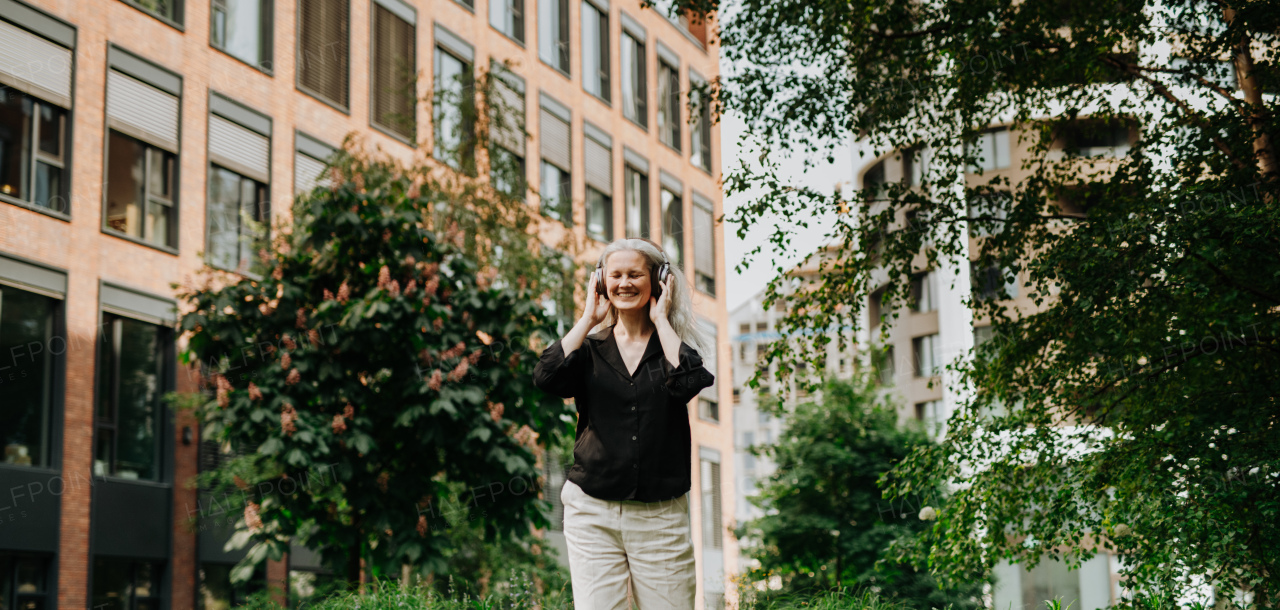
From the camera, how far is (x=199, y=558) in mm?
21844

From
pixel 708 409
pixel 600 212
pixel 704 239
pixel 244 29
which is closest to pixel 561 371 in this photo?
pixel 244 29

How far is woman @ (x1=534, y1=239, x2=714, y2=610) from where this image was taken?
181 inches

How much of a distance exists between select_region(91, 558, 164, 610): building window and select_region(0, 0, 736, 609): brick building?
0.11 feet

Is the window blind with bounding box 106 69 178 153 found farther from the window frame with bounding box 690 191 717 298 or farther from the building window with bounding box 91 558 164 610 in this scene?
the window frame with bounding box 690 191 717 298

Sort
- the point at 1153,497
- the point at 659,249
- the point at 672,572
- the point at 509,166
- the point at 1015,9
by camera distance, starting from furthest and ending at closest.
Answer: the point at 509,166 < the point at 1015,9 < the point at 1153,497 < the point at 659,249 < the point at 672,572

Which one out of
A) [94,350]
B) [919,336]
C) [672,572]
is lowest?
[672,572]

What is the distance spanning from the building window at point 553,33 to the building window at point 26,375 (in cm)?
1915

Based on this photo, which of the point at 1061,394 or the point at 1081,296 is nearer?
the point at 1081,296

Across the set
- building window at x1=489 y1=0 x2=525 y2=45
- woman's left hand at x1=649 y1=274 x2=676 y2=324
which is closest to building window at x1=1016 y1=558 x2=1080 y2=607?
building window at x1=489 y1=0 x2=525 y2=45

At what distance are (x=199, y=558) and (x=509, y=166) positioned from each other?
9.10 metres

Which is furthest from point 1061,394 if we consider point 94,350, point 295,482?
point 94,350

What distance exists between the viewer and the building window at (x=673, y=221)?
4284 centimetres

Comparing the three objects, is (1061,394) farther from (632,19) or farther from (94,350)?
(632,19)

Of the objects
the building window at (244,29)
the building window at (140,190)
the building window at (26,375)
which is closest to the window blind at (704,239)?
the building window at (244,29)
